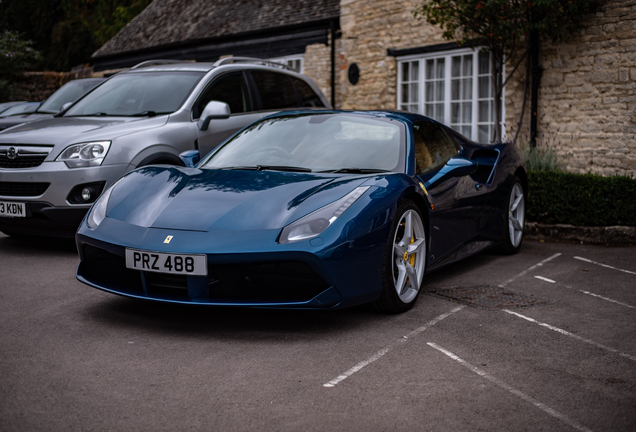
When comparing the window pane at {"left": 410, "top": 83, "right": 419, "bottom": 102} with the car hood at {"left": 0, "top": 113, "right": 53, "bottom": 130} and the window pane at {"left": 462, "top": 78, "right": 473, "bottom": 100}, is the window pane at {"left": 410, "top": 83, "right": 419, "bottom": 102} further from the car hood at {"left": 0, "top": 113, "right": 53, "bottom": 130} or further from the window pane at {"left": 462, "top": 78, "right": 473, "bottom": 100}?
the car hood at {"left": 0, "top": 113, "right": 53, "bottom": 130}

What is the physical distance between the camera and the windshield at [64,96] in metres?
10.5

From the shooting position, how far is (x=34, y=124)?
6746 millimetres

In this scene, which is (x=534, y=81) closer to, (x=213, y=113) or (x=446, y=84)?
(x=446, y=84)

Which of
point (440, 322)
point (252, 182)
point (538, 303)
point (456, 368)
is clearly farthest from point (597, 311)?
point (252, 182)

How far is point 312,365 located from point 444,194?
2.14m

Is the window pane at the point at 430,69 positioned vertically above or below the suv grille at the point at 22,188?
above

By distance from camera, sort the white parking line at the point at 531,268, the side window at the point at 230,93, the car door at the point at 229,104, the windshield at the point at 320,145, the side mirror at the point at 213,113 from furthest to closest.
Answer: the side window at the point at 230,93 < the car door at the point at 229,104 < the side mirror at the point at 213,113 < the white parking line at the point at 531,268 < the windshield at the point at 320,145

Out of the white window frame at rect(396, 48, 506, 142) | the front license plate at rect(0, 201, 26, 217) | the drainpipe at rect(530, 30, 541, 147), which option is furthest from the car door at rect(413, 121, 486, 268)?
the white window frame at rect(396, 48, 506, 142)

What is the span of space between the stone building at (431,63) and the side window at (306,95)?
424cm

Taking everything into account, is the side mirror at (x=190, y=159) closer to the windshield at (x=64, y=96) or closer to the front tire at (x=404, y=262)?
the front tire at (x=404, y=262)

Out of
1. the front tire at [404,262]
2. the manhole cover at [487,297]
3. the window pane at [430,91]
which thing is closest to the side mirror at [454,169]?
the front tire at [404,262]

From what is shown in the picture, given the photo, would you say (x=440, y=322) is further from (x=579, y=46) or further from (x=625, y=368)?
(x=579, y=46)

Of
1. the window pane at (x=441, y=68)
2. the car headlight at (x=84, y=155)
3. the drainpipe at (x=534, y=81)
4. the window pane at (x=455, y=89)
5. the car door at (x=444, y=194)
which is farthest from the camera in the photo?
the window pane at (x=441, y=68)

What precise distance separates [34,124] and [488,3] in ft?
21.8
